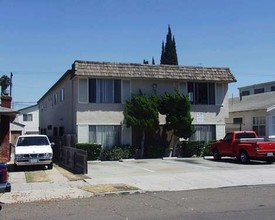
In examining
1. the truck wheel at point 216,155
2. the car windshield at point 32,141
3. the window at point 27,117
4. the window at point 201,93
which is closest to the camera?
the car windshield at point 32,141

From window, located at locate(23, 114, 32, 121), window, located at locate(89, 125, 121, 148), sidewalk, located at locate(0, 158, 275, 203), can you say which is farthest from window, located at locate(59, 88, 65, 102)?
window, located at locate(23, 114, 32, 121)

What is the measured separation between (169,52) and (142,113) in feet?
77.6

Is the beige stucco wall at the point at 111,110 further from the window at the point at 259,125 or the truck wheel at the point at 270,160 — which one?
the truck wheel at the point at 270,160

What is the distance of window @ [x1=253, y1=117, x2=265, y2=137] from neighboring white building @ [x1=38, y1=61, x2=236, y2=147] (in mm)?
4280

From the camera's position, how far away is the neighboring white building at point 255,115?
3316 centimetres

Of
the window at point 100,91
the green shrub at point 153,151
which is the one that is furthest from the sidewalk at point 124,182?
the window at point 100,91

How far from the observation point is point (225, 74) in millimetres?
30797

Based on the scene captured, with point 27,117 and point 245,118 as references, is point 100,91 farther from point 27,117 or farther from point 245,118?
point 27,117

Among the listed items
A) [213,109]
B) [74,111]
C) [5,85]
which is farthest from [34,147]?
[5,85]

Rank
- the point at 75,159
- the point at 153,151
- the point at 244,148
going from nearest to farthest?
the point at 75,159 → the point at 244,148 → the point at 153,151

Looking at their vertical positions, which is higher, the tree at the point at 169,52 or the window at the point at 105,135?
the tree at the point at 169,52

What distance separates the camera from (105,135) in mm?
28047

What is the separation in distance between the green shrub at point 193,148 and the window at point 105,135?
14.2 feet

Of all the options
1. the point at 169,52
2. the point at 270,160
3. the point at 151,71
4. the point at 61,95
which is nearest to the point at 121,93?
the point at 151,71
